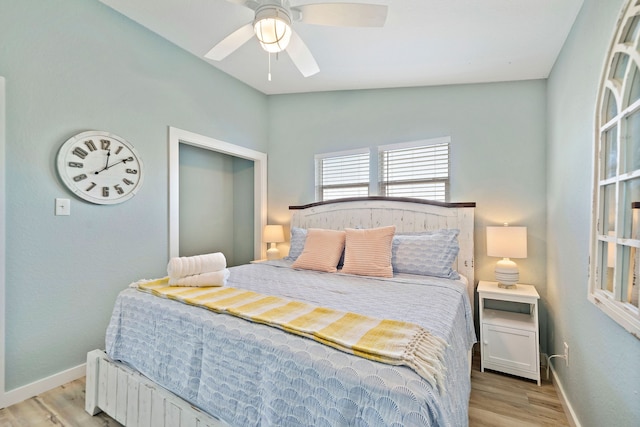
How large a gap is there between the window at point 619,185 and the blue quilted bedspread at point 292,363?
650mm

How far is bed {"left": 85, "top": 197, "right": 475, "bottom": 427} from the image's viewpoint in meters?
0.86

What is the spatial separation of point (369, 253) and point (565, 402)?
5.03 feet

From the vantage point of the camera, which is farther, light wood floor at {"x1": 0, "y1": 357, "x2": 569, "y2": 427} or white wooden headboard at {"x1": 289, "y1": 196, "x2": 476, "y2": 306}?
white wooden headboard at {"x1": 289, "y1": 196, "x2": 476, "y2": 306}

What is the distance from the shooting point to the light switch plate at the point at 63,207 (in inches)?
79.4

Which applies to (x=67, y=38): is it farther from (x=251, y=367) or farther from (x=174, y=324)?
(x=251, y=367)

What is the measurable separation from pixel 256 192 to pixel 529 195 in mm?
3001

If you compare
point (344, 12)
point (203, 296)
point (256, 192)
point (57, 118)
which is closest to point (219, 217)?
point (256, 192)

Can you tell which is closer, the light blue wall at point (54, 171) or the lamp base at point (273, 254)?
the light blue wall at point (54, 171)

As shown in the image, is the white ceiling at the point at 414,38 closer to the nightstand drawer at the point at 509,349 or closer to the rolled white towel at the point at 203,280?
the rolled white towel at the point at 203,280

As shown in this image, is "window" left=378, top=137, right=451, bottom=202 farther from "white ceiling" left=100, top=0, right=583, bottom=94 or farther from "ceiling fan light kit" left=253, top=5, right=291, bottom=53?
"ceiling fan light kit" left=253, top=5, right=291, bottom=53

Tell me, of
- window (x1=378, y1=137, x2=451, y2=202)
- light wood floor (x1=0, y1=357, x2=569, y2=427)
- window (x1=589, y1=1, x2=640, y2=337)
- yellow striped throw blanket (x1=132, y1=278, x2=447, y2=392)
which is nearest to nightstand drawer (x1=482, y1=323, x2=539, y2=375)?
light wood floor (x1=0, y1=357, x2=569, y2=427)

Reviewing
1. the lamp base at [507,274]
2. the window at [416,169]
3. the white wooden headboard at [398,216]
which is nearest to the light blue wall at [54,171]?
the white wooden headboard at [398,216]

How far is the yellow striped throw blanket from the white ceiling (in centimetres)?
161

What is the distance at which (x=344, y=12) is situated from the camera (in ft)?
5.10
